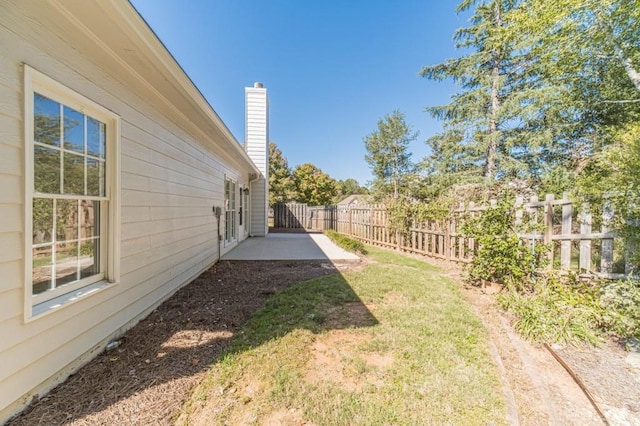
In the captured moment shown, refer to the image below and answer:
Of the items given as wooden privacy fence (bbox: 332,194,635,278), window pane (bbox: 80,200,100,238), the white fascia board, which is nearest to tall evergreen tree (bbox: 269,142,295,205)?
wooden privacy fence (bbox: 332,194,635,278)

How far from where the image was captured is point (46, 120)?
2010 millimetres

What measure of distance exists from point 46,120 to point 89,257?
123cm

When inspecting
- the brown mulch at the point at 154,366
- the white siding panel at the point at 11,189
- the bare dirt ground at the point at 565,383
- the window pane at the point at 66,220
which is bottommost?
the bare dirt ground at the point at 565,383

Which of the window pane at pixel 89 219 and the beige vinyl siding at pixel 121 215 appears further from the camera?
the window pane at pixel 89 219

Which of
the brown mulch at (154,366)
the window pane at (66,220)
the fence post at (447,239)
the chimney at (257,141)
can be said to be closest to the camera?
the brown mulch at (154,366)

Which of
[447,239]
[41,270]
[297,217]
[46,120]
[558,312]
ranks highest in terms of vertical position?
[46,120]

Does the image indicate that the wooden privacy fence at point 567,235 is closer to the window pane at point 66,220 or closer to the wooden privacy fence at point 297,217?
the window pane at point 66,220

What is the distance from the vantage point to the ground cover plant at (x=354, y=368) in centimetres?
178

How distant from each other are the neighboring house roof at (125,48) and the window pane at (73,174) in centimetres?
65

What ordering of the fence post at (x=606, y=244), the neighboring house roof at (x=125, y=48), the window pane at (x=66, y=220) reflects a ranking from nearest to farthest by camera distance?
1. the neighboring house roof at (x=125, y=48)
2. the window pane at (x=66, y=220)
3. the fence post at (x=606, y=244)

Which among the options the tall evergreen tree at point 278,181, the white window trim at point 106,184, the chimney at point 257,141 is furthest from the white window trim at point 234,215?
the tall evergreen tree at point 278,181

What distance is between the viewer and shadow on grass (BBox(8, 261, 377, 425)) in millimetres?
1773

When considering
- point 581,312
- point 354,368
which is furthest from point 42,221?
point 581,312

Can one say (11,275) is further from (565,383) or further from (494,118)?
(494,118)
